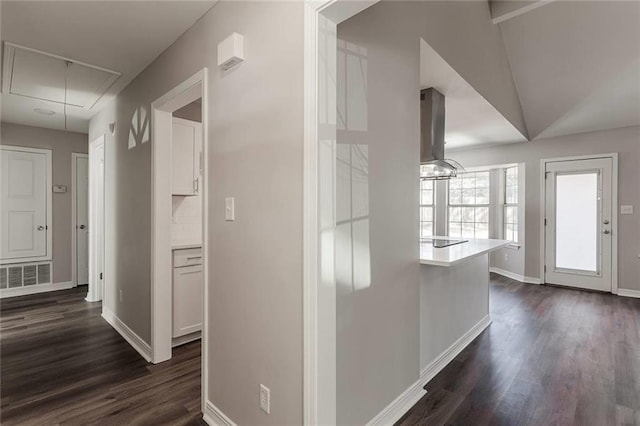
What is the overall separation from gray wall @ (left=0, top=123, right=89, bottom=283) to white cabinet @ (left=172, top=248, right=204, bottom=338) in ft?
11.5

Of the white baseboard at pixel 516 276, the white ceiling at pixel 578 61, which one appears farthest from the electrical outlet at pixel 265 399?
the white baseboard at pixel 516 276

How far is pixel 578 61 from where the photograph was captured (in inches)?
149

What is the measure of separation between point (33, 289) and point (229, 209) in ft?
16.4

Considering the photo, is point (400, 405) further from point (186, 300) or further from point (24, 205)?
point (24, 205)

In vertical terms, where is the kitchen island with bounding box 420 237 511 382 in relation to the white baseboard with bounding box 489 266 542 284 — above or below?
above

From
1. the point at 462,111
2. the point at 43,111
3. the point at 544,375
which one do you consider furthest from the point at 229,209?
the point at 43,111

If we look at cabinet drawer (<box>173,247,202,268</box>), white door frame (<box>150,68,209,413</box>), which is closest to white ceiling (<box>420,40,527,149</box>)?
white door frame (<box>150,68,209,413</box>)

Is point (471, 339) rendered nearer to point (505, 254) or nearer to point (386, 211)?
point (386, 211)

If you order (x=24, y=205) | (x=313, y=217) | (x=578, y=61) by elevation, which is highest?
(x=578, y=61)

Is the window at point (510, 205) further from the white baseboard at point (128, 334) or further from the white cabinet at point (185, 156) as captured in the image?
the white baseboard at point (128, 334)

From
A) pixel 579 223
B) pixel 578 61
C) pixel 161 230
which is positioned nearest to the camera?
pixel 161 230

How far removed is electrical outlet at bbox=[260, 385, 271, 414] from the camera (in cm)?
155

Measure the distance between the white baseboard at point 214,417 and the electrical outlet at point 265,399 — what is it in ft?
1.10

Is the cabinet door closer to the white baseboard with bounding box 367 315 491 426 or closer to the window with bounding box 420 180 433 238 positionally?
the white baseboard with bounding box 367 315 491 426
